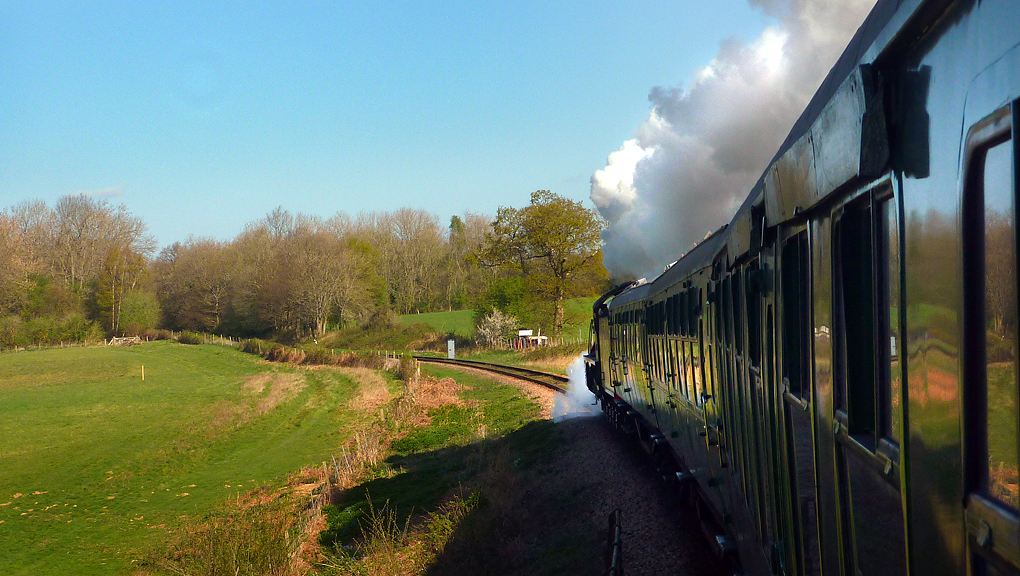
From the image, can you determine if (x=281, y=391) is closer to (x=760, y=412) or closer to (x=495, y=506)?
(x=495, y=506)

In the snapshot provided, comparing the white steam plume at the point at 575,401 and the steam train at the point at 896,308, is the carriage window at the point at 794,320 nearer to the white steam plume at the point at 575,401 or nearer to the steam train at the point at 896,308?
the steam train at the point at 896,308

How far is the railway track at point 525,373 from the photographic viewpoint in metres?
26.2

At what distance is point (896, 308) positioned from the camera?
1815 mm

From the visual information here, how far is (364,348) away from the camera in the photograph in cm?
5903

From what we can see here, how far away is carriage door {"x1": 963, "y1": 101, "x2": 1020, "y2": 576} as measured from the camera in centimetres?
125

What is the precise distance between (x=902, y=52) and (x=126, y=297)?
85.3 metres

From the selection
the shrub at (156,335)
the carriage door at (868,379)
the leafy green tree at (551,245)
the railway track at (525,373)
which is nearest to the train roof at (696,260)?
the carriage door at (868,379)

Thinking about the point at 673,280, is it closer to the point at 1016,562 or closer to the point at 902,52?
the point at 902,52

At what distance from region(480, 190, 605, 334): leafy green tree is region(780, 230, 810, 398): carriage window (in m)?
36.5

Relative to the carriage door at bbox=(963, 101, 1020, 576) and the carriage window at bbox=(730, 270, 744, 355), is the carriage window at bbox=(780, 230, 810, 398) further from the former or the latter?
the carriage door at bbox=(963, 101, 1020, 576)

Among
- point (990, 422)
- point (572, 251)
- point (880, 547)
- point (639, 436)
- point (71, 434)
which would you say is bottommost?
point (71, 434)

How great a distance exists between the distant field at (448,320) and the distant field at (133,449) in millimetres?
15654

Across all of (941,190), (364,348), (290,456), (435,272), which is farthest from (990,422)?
(435,272)

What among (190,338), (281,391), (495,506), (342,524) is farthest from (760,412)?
(190,338)
